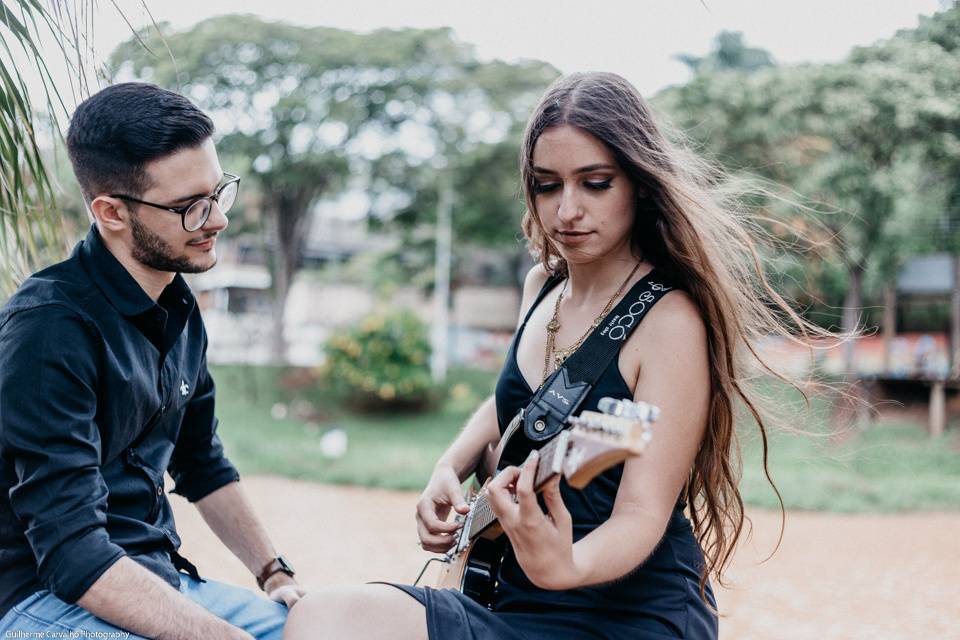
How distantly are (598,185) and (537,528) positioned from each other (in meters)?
0.84

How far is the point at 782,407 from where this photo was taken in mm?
2418

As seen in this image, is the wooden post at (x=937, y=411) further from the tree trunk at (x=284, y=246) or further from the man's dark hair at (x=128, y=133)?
the man's dark hair at (x=128, y=133)

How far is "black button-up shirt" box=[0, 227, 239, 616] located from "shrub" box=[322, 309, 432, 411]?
54.2ft

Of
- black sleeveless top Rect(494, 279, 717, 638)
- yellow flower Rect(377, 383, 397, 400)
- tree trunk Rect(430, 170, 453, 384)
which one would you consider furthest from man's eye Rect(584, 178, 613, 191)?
tree trunk Rect(430, 170, 453, 384)

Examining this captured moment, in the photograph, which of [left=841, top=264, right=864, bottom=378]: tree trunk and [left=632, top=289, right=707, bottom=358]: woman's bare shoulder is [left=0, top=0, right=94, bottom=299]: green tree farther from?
[left=841, top=264, right=864, bottom=378]: tree trunk

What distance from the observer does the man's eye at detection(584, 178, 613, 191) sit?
214cm

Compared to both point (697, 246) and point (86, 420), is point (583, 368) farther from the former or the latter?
point (86, 420)

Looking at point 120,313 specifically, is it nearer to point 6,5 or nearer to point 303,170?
point 6,5

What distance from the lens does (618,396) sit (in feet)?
6.62

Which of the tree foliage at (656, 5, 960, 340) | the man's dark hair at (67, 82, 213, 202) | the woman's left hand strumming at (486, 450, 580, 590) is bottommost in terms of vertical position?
the tree foliage at (656, 5, 960, 340)

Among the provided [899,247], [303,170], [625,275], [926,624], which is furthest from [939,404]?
[625,275]

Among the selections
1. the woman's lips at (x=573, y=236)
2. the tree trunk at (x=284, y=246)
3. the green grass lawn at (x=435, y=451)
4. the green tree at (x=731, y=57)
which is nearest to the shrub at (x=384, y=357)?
the green grass lawn at (x=435, y=451)

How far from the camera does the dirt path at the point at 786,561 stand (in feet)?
24.7

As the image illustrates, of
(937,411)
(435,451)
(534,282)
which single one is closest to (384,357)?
(435,451)
